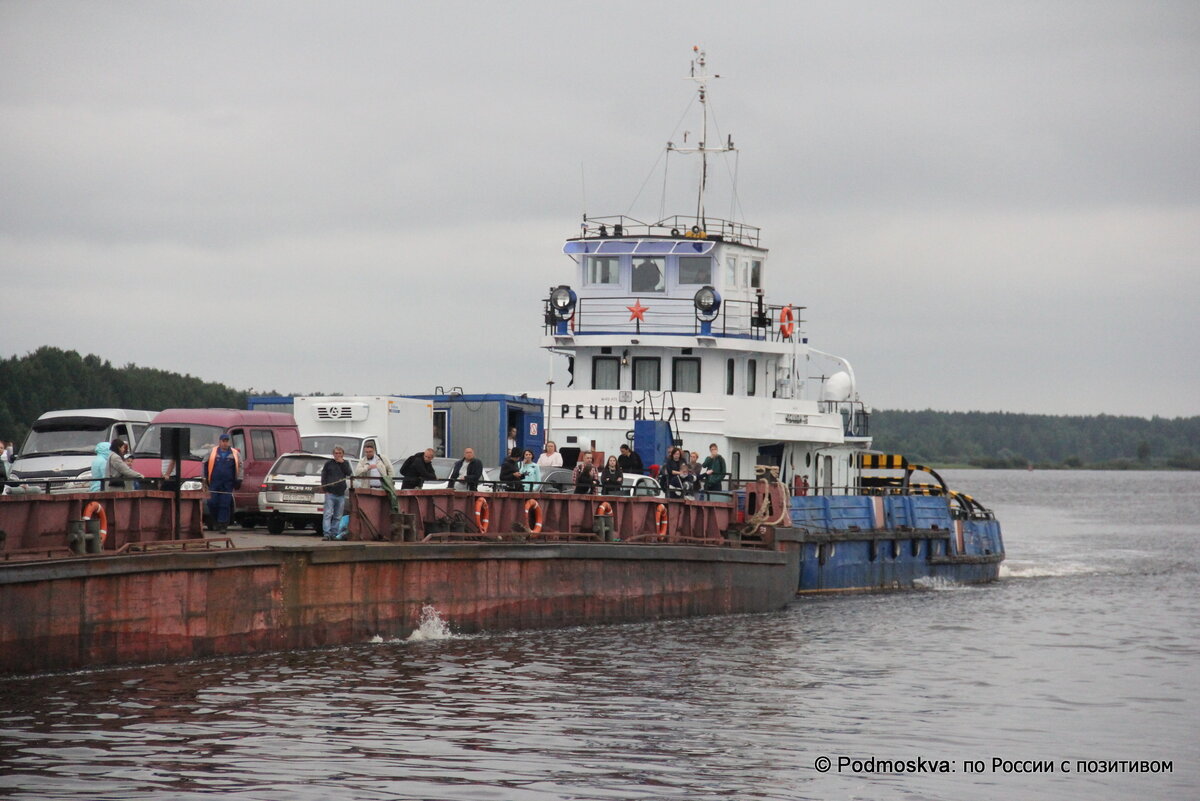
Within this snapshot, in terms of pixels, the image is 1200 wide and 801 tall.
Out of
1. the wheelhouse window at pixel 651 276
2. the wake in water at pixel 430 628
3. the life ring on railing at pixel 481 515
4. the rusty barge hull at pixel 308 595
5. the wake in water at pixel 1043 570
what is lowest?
the wake in water at pixel 1043 570

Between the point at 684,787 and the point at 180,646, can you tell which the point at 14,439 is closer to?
the point at 180,646

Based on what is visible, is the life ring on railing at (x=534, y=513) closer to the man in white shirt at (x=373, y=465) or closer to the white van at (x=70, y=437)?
the man in white shirt at (x=373, y=465)

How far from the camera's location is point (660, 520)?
2662 centimetres

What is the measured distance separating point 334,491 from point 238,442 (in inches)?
130

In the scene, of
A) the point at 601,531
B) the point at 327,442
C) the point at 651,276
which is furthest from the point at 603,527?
the point at 651,276

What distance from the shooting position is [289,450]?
2417 cm

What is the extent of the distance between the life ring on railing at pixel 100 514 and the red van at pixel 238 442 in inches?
197

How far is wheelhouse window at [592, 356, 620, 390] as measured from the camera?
110 feet

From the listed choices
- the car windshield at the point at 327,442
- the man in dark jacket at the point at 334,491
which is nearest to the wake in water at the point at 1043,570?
the car windshield at the point at 327,442

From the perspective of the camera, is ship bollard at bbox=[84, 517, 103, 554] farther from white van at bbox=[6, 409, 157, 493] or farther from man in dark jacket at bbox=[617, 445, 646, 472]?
man in dark jacket at bbox=[617, 445, 646, 472]

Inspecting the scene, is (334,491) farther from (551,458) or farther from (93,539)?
(551,458)

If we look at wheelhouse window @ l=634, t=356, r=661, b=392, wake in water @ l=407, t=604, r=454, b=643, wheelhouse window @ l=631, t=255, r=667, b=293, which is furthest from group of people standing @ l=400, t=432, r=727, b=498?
wheelhouse window @ l=631, t=255, r=667, b=293

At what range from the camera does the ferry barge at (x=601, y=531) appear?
1739cm

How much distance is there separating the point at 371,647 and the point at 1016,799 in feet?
29.9
